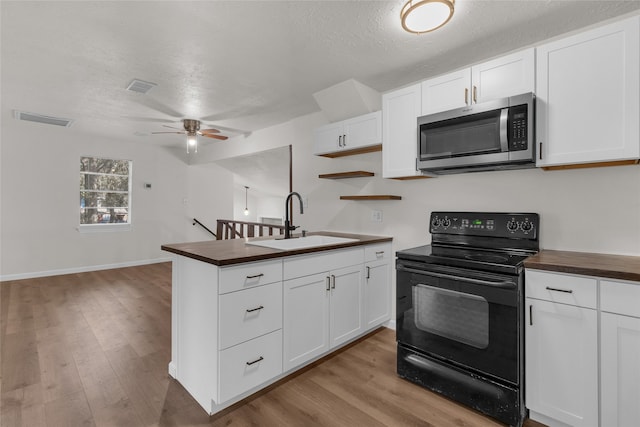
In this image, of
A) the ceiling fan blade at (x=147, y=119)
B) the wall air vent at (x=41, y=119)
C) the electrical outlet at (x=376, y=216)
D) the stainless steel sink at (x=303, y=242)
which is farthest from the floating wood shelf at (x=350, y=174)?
the wall air vent at (x=41, y=119)

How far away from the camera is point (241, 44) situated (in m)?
2.26

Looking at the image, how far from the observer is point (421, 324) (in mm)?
2008

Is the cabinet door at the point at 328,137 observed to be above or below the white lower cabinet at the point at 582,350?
above

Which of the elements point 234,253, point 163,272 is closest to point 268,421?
point 234,253

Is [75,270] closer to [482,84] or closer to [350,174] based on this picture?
[350,174]

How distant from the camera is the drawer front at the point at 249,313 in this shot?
1674mm

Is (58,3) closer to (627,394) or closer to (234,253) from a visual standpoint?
(234,253)

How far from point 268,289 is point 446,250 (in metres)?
1.30

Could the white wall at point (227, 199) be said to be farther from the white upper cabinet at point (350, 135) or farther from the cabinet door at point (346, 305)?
the cabinet door at point (346, 305)

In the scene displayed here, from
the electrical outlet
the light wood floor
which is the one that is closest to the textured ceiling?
the electrical outlet

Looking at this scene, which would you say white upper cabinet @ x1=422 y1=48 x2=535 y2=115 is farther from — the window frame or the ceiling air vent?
the window frame

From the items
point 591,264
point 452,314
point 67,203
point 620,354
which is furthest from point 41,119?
point 620,354

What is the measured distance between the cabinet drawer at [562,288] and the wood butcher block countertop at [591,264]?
0.04 m

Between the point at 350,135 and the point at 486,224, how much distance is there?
1407mm
